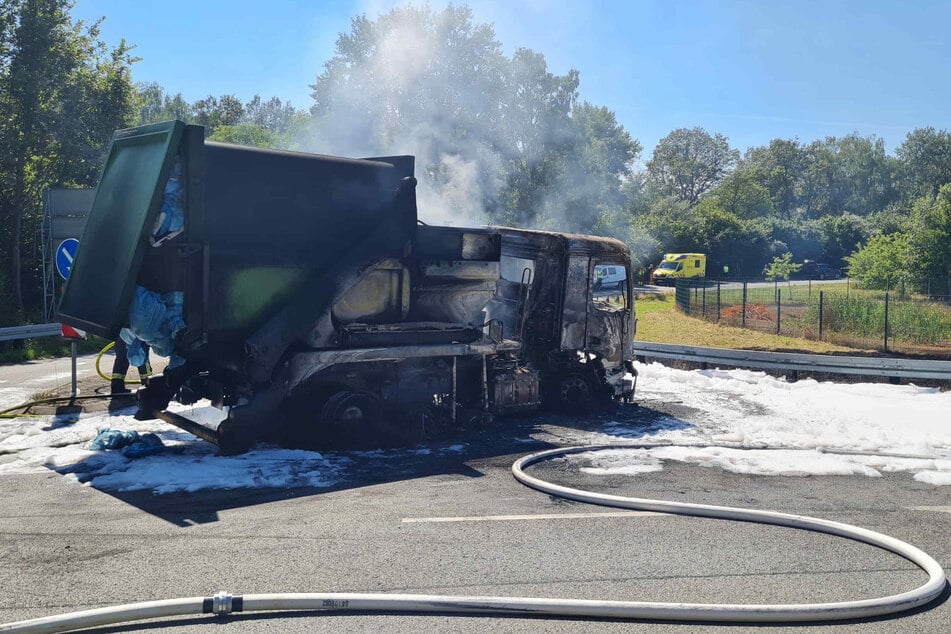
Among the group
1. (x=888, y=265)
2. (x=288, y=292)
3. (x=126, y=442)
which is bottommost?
(x=126, y=442)

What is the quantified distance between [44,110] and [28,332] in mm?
9127

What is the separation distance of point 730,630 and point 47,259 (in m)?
24.9

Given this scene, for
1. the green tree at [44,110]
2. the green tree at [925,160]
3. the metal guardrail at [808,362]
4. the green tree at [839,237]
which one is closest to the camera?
the metal guardrail at [808,362]

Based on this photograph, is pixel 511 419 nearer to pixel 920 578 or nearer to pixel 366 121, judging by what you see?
pixel 920 578

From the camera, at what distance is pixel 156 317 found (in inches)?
301

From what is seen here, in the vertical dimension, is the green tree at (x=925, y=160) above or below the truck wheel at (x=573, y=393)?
above

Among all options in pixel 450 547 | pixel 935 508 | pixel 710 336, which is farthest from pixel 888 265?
pixel 450 547

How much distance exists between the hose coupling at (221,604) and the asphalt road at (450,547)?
63mm

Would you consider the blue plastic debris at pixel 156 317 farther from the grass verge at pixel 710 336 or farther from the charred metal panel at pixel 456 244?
the grass verge at pixel 710 336

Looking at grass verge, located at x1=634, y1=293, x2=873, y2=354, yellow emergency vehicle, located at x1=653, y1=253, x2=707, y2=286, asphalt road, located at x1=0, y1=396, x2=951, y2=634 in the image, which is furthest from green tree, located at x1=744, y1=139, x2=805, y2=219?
asphalt road, located at x1=0, y1=396, x2=951, y2=634

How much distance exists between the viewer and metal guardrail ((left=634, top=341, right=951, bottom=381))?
1412 cm

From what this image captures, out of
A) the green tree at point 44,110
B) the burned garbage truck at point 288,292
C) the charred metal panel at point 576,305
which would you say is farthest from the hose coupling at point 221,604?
the green tree at point 44,110

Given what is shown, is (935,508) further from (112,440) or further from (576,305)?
(112,440)

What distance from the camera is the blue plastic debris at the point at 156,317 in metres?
7.61
